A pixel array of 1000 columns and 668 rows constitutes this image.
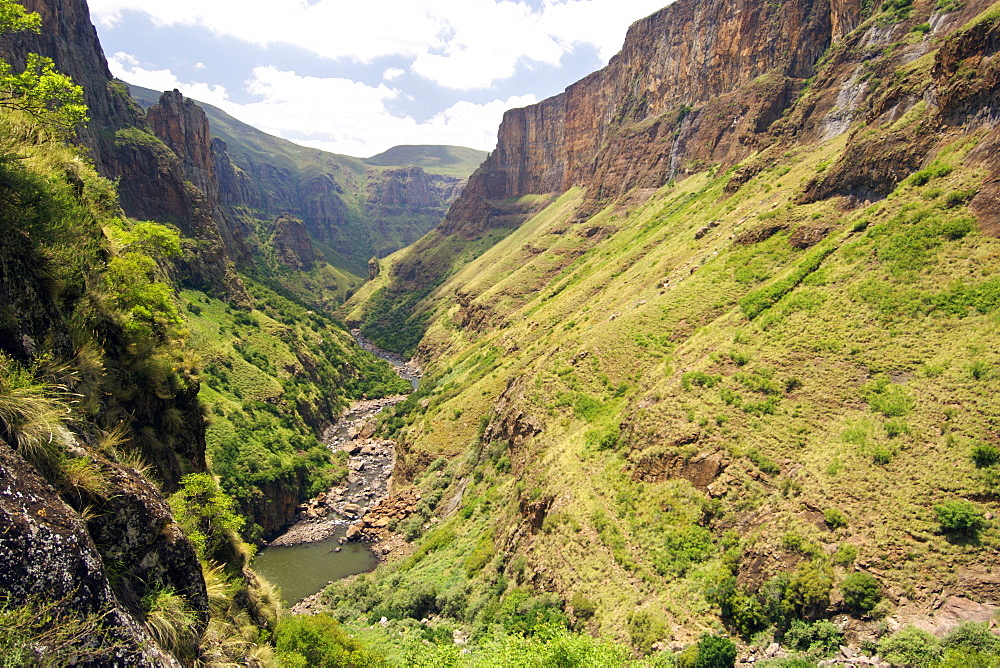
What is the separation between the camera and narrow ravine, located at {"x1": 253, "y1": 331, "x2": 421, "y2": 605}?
4534 centimetres

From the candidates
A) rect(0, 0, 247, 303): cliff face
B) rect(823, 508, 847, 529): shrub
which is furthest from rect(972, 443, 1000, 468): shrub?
rect(0, 0, 247, 303): cliff face

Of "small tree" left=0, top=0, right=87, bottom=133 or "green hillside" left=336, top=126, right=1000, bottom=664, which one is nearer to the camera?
"small tree" left=0, top=0, right=87, bottom=133

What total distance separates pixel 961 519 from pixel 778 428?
331 inches

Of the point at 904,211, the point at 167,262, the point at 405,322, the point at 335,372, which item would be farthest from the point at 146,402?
the point at 405,322

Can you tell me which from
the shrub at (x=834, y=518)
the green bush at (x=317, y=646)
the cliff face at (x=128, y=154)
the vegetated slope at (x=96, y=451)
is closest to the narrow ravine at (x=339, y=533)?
→ the green bush at (x=317, y=646)

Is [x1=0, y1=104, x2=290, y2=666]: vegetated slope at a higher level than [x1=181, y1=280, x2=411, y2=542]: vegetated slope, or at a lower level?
higher

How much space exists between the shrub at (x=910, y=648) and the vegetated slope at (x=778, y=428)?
4.1 inches

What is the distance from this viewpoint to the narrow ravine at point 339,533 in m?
45.3

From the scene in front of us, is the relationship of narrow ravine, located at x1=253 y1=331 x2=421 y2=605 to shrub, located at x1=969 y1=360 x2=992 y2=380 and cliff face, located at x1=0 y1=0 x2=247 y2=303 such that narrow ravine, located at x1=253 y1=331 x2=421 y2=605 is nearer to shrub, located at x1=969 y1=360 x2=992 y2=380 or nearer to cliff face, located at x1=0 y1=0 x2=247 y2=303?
shrub, located at x1=969 y1=360 x2=992 y2=380

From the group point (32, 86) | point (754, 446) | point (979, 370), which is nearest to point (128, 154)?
point (32, 86)

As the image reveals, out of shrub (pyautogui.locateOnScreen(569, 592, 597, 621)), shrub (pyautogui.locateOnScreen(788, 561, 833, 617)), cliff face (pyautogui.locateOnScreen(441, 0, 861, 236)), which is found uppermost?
cliff face (pyautogui.locateOnScreen(441, 0, 861, 236))

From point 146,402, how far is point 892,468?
28.6 meters

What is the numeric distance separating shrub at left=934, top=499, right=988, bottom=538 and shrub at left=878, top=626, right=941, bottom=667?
4361mm

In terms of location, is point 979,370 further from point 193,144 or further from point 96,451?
point 193,144
